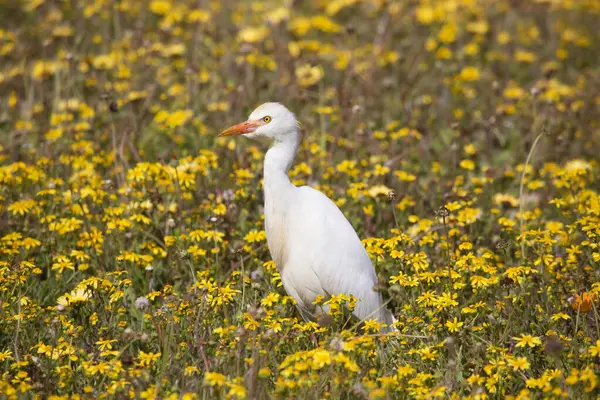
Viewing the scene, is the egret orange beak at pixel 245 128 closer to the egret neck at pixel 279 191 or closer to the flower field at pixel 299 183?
the egret neck at pixel 279 191

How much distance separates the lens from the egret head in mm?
4352

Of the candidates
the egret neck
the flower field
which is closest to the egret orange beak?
the egret neck

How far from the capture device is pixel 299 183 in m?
5.75

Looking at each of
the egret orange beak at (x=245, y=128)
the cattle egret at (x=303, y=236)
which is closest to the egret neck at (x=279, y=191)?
the cattle egret at (x=303, y=236)

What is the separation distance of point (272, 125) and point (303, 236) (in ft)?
1.88

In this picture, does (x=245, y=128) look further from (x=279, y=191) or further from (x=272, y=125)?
(x=279, y=191)

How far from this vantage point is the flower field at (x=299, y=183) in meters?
3.45

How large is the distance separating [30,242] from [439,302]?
2.07 metres

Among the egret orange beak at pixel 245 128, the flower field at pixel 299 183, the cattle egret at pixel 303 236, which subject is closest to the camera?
the flower field at pixel 299 183

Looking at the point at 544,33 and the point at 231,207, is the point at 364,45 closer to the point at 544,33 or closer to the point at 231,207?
the point at 544,33

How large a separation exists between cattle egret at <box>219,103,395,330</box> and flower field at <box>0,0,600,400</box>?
0.12 m

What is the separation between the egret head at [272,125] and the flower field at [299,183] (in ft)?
1.79

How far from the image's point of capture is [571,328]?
412 cm

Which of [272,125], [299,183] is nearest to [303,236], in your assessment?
[272,125]
